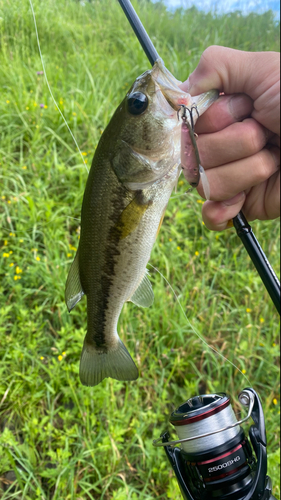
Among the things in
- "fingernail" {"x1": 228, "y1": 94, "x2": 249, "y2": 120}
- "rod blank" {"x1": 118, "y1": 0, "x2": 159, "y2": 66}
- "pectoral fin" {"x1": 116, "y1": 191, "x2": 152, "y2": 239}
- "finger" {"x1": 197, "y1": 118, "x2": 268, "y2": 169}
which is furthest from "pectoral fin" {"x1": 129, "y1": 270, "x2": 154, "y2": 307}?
"rod blank" {"x1": 118, "y1": 0, "x2": 159, "y2": 66}

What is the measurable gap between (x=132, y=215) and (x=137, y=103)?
0.35 metres

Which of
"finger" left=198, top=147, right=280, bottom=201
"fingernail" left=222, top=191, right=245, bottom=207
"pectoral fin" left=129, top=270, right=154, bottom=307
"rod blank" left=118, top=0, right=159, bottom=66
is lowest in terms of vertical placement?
"pectoral fin" left=129, top=270, right=154, bottom=307

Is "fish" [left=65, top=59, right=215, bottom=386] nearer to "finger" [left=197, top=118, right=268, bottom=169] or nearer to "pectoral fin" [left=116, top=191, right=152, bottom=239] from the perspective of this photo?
"pectoral fin" [left=116, top=191, right=152, bottom=239]

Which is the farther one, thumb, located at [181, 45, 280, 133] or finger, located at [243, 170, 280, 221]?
finger, located at [243, 170, 280, 221]

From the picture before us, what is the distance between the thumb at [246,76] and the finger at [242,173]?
0.36 feet

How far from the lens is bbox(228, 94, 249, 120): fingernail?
1215mm

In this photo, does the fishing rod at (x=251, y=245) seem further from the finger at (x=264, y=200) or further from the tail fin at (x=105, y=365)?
the tail fin at (x=105, y=365)

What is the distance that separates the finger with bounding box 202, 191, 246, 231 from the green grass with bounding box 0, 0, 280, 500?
1.50 ft

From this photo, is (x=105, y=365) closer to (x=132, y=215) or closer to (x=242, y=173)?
(x=132, y=215)

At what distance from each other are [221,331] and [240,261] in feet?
2.36

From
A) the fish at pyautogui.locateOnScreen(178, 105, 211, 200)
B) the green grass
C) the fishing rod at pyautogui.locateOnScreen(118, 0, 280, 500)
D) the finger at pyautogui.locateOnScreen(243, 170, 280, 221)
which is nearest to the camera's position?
the fish at pyautogui.locateOnScreen(178, 105, 211, 200)

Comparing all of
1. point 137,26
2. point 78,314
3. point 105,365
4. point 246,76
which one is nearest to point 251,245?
point 246,76

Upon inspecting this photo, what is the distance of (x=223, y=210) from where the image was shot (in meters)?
1.36

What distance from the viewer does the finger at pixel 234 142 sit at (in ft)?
3.89
